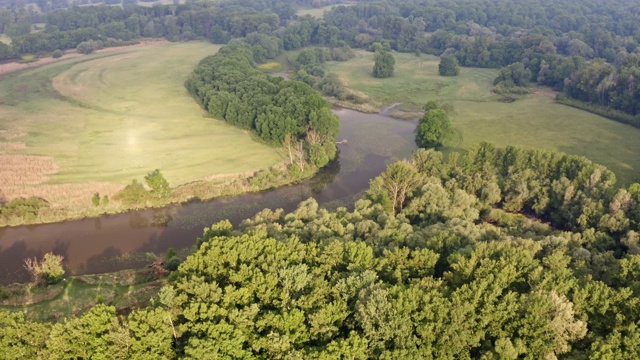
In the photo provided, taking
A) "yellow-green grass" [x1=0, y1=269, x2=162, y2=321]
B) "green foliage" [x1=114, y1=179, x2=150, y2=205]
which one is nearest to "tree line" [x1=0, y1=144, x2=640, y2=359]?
"yellow-green grass" [x1=0, y1=269, x2=162, y2=321]

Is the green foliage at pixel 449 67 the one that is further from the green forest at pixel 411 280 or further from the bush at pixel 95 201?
the bush at pixel 95 201

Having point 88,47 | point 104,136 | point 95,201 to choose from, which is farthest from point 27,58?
point 95,201

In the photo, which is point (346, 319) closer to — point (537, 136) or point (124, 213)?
point (124, 213)

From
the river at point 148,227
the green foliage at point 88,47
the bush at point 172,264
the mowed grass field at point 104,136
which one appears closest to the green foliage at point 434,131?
the river at point 148,227

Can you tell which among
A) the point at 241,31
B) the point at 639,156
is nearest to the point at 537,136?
the point at 639,156

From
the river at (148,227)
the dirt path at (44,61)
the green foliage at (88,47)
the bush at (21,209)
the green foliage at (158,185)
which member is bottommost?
the river at (148,227)

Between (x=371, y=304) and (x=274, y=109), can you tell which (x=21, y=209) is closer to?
(x=274, y=109)
